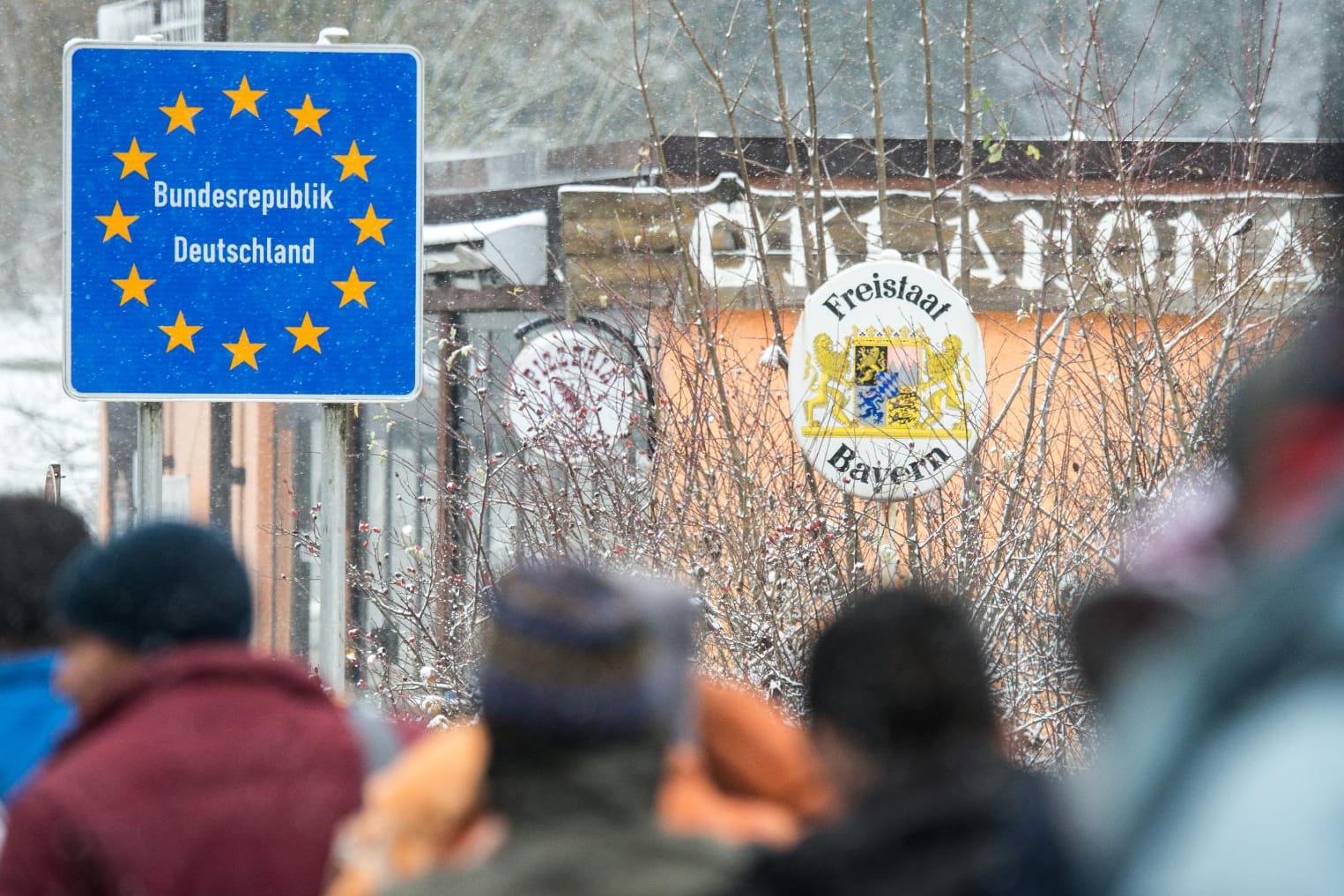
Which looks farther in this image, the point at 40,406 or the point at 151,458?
the point at 40,406

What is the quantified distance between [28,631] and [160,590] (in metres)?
0.53

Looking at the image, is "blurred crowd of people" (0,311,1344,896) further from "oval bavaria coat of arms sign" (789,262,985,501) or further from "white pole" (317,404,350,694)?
"oval bavaria coat of arms sign" (789,262,985,501)

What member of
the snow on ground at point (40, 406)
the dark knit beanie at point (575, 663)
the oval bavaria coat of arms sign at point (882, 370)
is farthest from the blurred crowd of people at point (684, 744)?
the snow on ground at point (40, 406)

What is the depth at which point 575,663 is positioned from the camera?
1.80 meters

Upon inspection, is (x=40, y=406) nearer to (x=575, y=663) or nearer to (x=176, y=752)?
(x=176, y=752)

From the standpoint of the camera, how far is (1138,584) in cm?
161

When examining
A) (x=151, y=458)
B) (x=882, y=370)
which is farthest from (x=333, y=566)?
(x=882, y=370)

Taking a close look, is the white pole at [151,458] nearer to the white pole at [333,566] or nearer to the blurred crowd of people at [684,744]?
the white pole at [333,566]

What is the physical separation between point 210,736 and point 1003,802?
3.51ft

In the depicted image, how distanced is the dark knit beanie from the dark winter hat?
680 millimetres

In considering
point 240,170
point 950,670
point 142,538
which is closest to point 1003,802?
point 950,670

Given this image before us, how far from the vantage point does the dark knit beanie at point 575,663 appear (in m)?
1.80

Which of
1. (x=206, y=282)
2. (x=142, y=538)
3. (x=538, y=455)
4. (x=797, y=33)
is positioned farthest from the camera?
(x=797, y=33)

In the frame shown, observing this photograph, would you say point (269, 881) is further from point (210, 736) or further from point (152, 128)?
point (152, 128)
